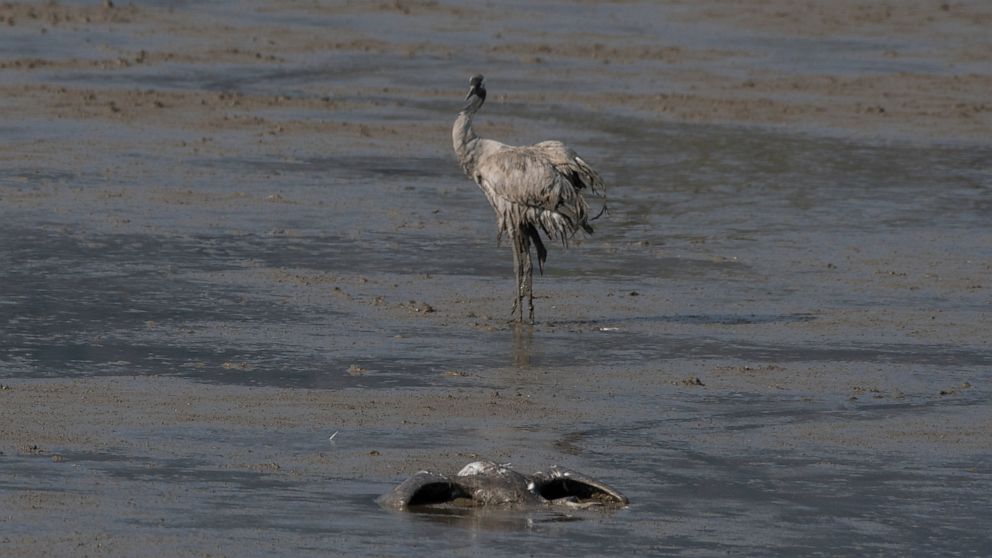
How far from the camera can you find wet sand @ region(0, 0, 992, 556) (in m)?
9.71

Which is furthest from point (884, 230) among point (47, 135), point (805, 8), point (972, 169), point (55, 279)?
point (805, 8)

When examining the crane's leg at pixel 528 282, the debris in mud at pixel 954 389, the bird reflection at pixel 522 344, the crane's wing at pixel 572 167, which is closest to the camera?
the debris in mud at pixel 954 389

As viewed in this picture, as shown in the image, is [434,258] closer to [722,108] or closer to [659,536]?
[659,536]

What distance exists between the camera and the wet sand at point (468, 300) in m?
9.71

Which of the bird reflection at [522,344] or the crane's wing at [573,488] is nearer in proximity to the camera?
the crane's wing at [573,488]

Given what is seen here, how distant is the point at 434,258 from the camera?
16.8 m

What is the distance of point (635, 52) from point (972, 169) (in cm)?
904

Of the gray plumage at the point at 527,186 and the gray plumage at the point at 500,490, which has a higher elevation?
the gray plumage at the point at 527,186

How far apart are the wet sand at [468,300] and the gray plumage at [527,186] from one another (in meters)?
0.54

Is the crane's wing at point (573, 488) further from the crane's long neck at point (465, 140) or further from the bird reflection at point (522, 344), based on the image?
the crane's long neck at point (465, 140)

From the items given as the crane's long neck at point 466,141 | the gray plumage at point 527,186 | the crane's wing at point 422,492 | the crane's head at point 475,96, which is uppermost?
the crane's head at point 475,96

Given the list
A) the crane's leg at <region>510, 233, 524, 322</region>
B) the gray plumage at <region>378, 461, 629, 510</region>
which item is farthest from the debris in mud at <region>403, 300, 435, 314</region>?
the gray plumage at <region>378, 461, 629, 510</region>

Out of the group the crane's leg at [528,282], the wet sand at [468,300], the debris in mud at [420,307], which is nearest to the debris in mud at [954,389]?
the wet sand at [468,300]

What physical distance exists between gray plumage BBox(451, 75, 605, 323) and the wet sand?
54cm
